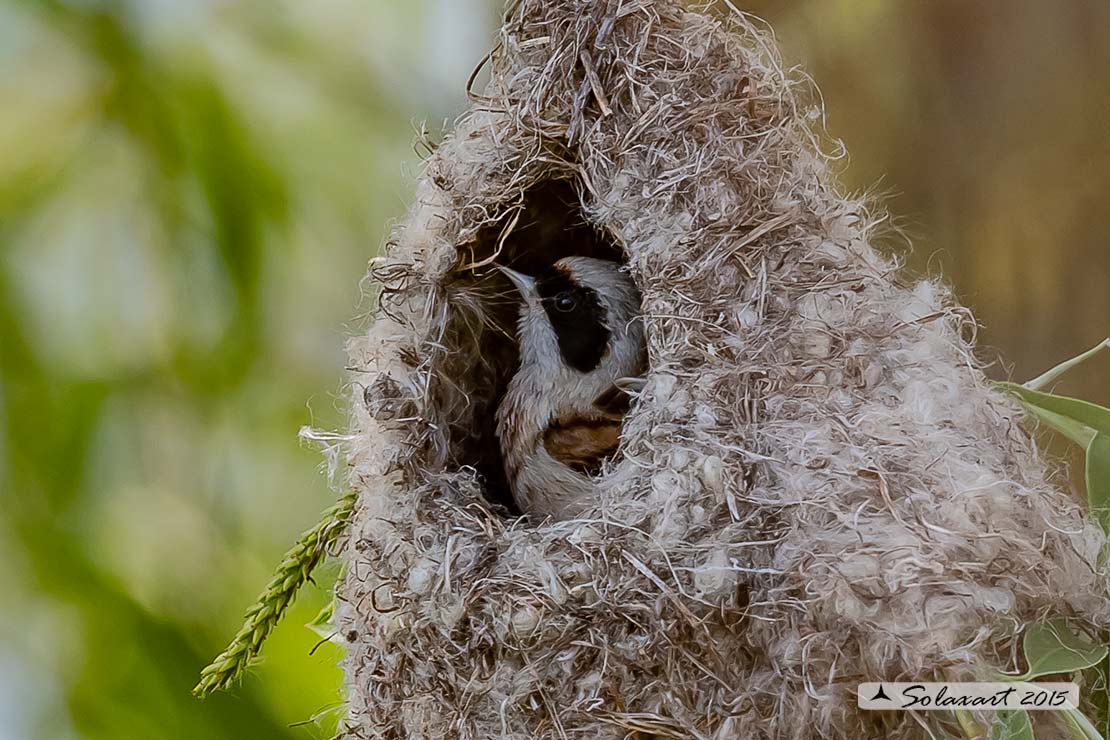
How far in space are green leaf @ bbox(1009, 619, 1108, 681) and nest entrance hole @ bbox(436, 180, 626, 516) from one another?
60 centimetres

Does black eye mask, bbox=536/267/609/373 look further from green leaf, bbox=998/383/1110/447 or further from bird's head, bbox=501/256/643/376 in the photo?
green leaf, bbox=998/383/1110/447

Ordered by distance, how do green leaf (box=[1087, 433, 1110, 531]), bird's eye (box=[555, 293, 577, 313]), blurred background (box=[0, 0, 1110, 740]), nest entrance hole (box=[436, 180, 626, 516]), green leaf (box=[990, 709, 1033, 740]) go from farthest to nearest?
blurred background (box=[0, 0, 1110, 740])
bird's eye (box=[555, 293, 577, 313])
nest entrance hole (box=[436, 180, 626, 516])
green leaf (box=[1087, 433, 1110, 531])
green leaf (box=[990, 709, 1033, 740])

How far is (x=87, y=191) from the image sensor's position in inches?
58.2

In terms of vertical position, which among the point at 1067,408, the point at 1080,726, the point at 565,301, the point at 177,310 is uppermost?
the point at 177,310

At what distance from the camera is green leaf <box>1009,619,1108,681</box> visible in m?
0.67

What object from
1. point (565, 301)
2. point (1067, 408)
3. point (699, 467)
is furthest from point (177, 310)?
point (1067, 408)

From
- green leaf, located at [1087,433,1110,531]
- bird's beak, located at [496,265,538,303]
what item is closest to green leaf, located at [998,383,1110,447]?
green leaf, located at [1087,433,1110,531]

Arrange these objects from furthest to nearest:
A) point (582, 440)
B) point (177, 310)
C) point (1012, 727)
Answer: point (177, 310), point (582, 440), point (1012, 727)

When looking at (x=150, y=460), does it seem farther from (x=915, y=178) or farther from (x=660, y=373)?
(x=915, y=178)

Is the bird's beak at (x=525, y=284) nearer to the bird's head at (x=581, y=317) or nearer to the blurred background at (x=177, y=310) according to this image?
the bird's head at (x=581, y=317)

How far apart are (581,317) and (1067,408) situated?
61cm

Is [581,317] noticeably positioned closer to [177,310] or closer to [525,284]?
[525,284]

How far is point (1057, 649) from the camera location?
2.25 feet

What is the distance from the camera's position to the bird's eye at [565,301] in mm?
1250
